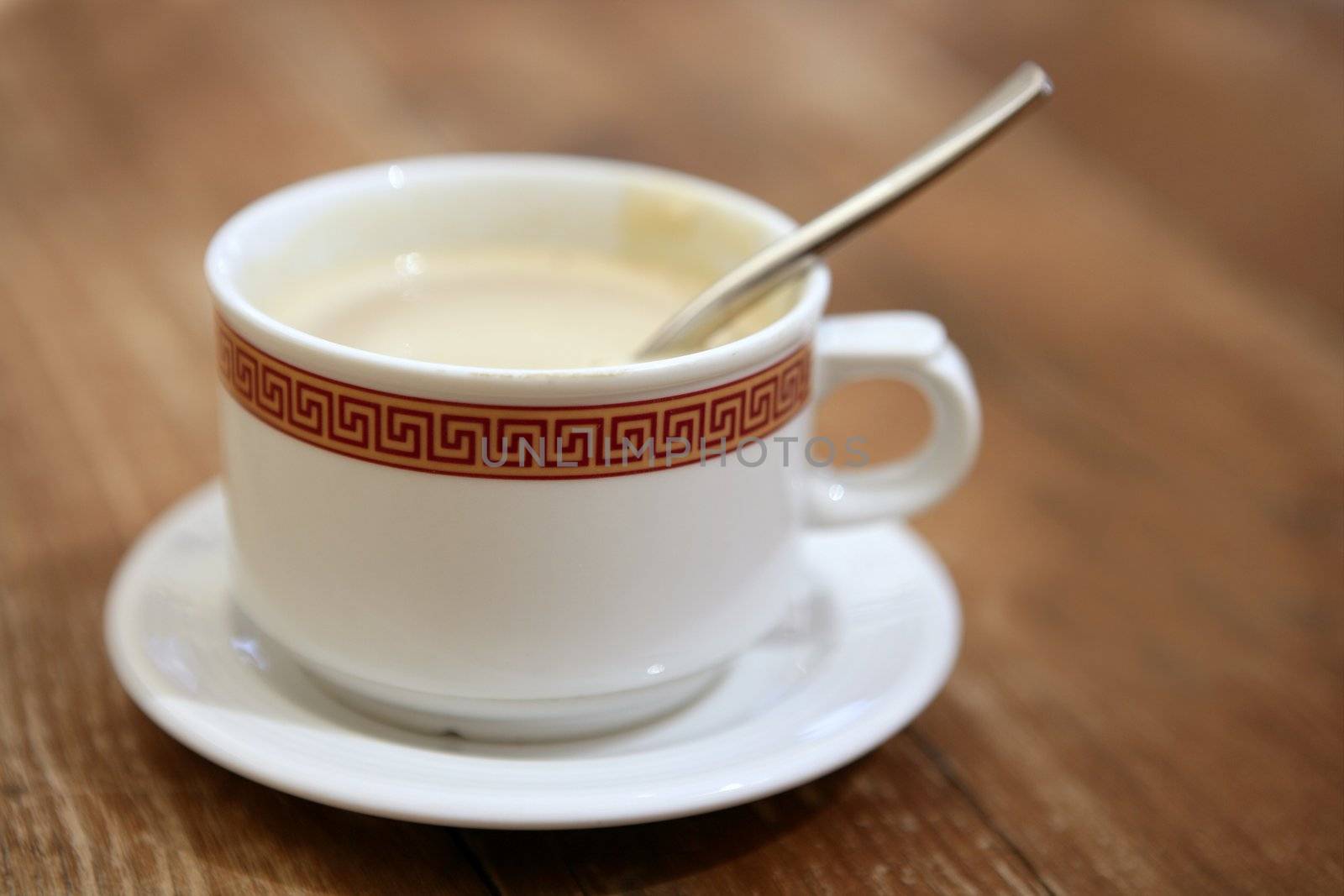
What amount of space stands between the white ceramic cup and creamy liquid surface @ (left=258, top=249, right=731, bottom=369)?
2.3 inches

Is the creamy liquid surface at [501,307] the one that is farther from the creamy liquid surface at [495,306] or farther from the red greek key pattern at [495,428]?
the red greek key pattern at [495,428]

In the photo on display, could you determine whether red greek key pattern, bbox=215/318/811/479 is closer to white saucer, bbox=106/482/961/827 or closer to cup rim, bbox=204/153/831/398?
cup rim, bbox=204/153/831/398

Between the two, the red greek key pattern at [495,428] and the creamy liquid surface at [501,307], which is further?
the creamy liquid surface at [501,307]

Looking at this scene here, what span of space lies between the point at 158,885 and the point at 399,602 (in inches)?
5.4

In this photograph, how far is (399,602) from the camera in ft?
1.79

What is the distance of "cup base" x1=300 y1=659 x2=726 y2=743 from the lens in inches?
22.4

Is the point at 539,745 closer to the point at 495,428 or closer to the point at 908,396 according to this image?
the point at 495,428

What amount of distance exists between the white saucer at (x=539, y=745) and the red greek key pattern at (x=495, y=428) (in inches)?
4.8

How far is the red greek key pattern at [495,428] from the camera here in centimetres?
52

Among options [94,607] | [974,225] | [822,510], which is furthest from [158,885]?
[974,225]

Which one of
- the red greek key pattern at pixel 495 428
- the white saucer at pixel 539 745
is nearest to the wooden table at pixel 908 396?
the white saucer at pixel 539 745

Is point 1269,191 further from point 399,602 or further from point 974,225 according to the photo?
point 399,602

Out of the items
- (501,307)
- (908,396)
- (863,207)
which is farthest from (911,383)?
(908,396)

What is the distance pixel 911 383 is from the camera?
689 mm
